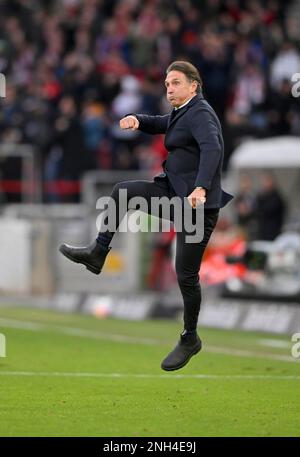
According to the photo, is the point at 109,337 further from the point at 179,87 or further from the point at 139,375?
the point at 179,87

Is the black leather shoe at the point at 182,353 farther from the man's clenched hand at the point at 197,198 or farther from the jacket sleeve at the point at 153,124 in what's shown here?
the jacket sleeve at the point at 153,124

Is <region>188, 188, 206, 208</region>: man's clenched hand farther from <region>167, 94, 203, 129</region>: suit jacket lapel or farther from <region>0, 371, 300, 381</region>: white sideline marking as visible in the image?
<region>0, 371, 300, 381</region>: white sideline marking

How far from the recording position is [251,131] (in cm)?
2528

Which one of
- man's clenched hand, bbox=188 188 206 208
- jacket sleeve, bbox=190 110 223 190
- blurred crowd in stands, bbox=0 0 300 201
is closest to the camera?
man's clenched hand, bbox=188 188 206 208

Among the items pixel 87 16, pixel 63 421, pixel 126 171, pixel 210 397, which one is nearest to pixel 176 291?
pixel 126 171

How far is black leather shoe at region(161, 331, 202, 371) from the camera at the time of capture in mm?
11973

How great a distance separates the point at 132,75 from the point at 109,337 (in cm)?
1102

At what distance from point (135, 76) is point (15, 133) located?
2.97 meters

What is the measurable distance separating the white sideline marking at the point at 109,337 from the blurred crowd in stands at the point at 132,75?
6356mm

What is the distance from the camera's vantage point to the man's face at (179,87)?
38.7ft

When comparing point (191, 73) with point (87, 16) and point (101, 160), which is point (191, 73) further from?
point (87, 16)

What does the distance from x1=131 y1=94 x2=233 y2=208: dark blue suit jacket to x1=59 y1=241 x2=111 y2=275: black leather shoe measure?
0.80m

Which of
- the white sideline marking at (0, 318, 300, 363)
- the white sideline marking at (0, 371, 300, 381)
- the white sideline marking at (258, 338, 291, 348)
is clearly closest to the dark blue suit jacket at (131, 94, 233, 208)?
the white sideline marking at (0, 371, 300, 381)
